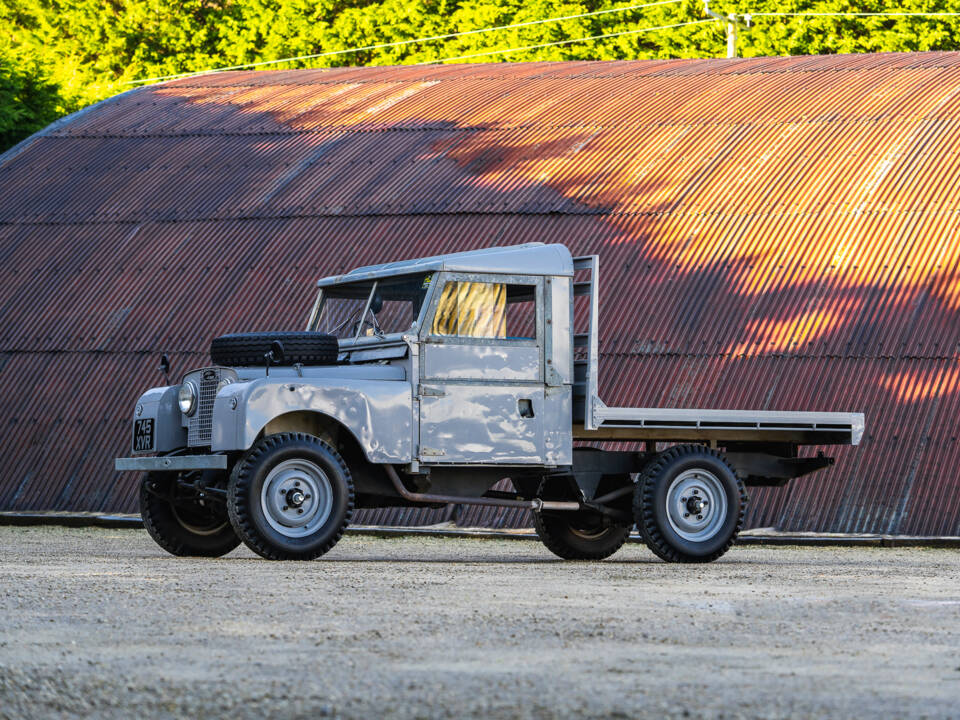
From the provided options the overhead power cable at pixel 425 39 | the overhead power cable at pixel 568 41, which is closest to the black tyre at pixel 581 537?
the overhead power cable at pixel 568 41

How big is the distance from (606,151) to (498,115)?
285cm

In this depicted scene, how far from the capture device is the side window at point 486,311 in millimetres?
14578

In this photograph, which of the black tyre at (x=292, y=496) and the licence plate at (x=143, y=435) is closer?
the black tyre at (x=292, y=496)

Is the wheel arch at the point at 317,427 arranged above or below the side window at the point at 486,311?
below

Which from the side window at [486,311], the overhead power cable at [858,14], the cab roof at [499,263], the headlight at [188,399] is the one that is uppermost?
the cab roof at [499,263]

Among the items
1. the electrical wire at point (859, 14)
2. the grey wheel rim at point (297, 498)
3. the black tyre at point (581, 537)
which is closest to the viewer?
the grey wheel rim at point (297, 498)

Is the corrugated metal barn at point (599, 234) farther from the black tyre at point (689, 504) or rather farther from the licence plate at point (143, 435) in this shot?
the licence plate at point (143, 435)

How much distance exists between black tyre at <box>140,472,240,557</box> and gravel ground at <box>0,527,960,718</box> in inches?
38.8

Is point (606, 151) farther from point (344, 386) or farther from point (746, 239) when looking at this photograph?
point (344, 386)

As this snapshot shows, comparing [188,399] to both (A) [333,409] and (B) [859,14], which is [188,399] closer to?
(A) [333,409]

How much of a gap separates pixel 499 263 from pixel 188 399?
9.85 ft

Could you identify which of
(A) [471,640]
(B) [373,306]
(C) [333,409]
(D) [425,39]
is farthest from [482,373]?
(D) [425,39]

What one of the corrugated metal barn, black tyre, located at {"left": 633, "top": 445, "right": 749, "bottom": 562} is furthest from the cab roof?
the corrugated metal barn

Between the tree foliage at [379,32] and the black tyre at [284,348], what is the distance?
3262cm
